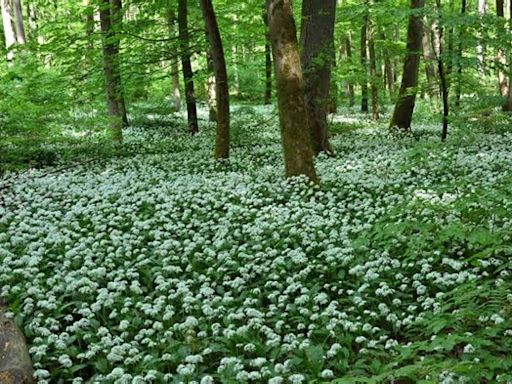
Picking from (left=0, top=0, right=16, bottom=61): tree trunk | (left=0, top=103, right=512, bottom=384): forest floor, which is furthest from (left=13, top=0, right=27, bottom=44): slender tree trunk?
(left=0, top=103, right=512, bottom=384): forest floor

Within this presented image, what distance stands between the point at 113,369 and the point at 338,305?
257 centimetres

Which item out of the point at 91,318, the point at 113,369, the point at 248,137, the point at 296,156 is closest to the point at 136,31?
the point at 248,137

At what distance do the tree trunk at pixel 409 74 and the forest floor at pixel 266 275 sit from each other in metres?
6.19

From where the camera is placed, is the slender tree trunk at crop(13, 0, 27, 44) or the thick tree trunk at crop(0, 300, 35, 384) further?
the slender tree trunk at crop(13, 0, 27, 44)

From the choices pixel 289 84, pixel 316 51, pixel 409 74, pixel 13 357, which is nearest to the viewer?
pixel 13 357

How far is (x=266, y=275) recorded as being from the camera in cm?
662

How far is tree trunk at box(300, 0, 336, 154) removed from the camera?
12.8 meters

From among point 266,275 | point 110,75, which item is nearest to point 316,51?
point 110,75

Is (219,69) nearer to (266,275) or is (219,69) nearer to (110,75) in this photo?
(110,75)

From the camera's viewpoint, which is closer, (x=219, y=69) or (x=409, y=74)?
(x=219, y=69)

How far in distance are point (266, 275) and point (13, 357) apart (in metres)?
3.12

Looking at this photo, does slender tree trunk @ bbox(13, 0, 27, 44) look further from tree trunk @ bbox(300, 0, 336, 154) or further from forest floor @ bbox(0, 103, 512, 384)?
tree trunk @ bbox(300, 0, 336, 154)

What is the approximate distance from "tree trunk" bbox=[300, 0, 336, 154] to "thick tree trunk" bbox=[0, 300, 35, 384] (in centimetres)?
918

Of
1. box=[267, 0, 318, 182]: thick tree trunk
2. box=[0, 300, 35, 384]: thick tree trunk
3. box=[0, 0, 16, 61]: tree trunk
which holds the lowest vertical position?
box=[0, 300, 35, 384]: thick tree trunk
